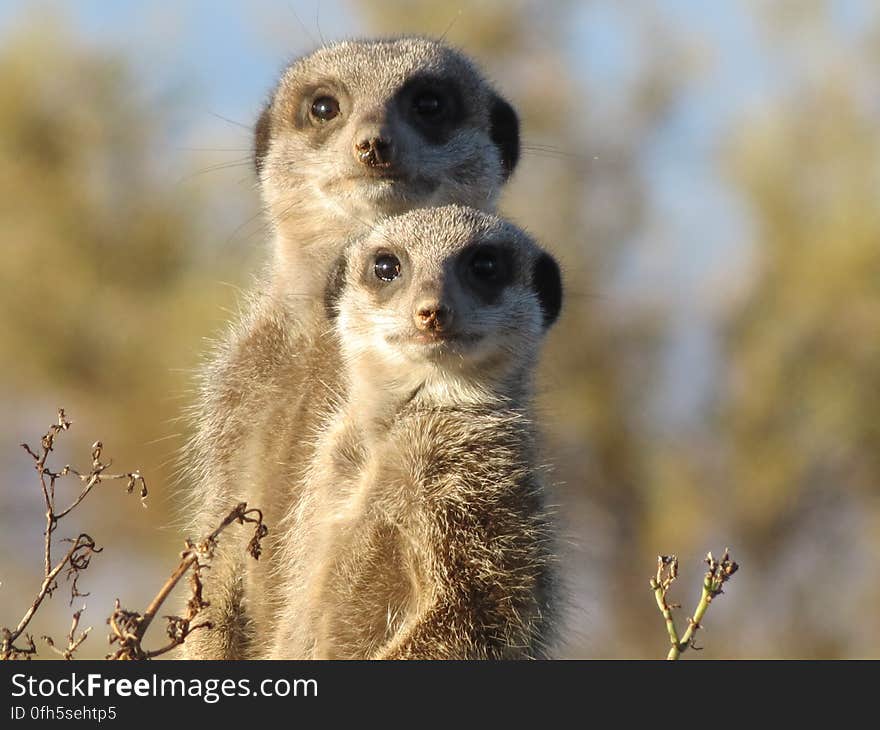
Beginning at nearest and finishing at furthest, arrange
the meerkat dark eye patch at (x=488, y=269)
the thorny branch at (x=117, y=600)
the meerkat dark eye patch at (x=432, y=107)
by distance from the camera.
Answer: the thorny branch at (x=117, y=600) < the meerkat dark eye patch at (x=488, y=269) < the meerkat dark eye patch at (x=432, y=107)

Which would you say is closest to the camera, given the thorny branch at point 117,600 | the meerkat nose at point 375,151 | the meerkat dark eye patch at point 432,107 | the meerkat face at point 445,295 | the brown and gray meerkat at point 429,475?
the thorny branch at point 117,600

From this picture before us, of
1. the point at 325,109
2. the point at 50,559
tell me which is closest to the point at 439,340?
the point at 50,559

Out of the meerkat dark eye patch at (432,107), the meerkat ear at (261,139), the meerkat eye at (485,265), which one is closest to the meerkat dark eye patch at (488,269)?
the meerkat eye at (485,265)

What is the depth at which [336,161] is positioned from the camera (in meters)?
4.45

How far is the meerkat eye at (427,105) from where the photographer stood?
4.73 metres

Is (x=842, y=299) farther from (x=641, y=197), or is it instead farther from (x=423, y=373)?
(x=423, y=373)

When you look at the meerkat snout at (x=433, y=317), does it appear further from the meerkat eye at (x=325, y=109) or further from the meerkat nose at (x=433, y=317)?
the meerkat eye at (x=325, y=109)

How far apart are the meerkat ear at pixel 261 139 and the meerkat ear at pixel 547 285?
1.06 meters

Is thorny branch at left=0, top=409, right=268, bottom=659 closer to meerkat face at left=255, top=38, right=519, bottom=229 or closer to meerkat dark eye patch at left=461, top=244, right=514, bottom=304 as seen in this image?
meerkat dark eye patch at left=461, top=244, right=514, bottom=304

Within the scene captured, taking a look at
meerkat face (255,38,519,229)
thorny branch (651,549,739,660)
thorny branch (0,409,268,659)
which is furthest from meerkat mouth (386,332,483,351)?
thorny branch (651,549,739,660)

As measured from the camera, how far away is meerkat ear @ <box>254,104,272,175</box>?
490 cm

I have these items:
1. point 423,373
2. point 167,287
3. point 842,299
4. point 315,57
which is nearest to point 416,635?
point 423,373

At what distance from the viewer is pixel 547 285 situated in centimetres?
432

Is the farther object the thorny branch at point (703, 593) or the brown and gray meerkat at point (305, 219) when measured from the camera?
the brown and gray meerkat at point (305, 219)
